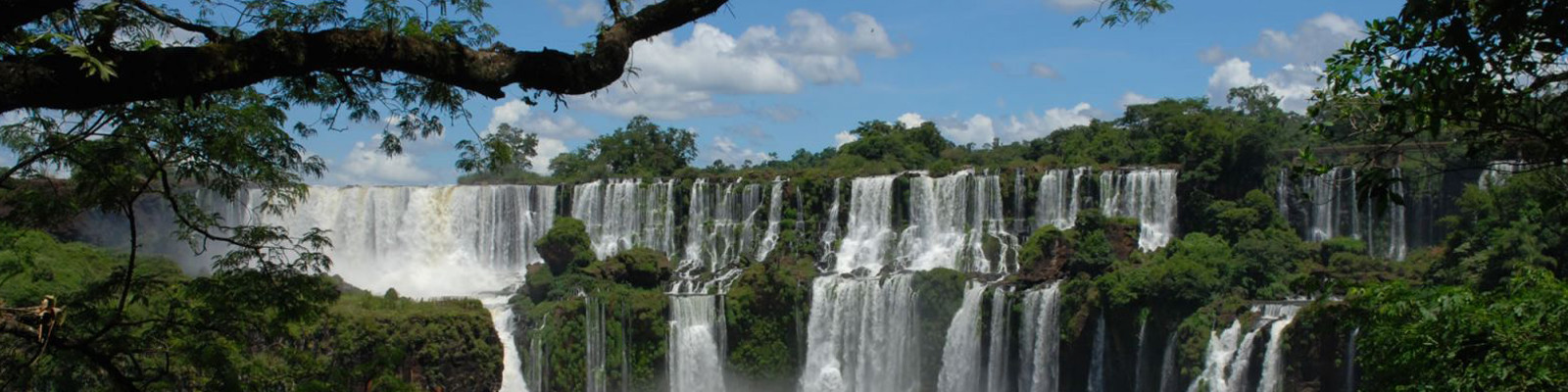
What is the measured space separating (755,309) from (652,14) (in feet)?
84.0

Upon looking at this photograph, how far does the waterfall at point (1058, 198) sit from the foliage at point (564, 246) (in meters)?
10.5

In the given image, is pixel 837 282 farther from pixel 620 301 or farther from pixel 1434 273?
pixel 1434 273

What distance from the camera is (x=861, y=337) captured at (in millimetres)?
29609

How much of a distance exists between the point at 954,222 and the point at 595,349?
362 inches

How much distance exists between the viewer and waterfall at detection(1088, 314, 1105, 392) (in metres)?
26.2

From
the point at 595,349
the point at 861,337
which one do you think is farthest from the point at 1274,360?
the point at 595,349

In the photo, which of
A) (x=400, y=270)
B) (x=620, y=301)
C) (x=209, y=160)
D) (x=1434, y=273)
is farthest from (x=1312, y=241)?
(x=209, y=160)

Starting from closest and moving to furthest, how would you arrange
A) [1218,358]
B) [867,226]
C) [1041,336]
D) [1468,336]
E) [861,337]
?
[1468,336], [1218,358], [1041,336], [861,337], [867,226]

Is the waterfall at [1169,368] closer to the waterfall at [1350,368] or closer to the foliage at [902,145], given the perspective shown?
the waterfall at [1350,368]

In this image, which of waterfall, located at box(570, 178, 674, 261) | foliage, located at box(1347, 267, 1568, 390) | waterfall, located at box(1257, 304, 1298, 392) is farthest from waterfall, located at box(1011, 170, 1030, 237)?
foliage, located at box(1347, 267, 1568, 390)

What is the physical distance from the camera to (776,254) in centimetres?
3400

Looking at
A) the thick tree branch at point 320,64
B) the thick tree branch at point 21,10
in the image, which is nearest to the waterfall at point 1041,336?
the thick tree branch at point 320,64

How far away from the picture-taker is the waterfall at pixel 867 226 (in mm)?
33938

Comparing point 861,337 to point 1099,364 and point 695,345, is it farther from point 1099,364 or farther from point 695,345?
point 1099,364
